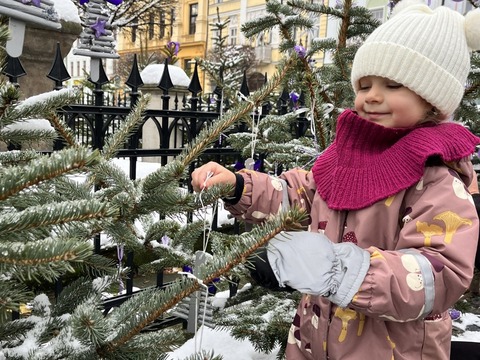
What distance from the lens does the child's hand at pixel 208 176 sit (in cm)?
123

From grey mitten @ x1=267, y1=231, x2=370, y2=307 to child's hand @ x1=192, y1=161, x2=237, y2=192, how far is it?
1.05 feet

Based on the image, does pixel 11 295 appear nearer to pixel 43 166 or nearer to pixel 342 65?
pixel 43 166

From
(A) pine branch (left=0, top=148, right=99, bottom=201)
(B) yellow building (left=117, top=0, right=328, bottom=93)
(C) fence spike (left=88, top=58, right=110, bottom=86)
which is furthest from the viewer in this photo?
(B) yellow building (left=117, top=0, right=328, bottom=93)

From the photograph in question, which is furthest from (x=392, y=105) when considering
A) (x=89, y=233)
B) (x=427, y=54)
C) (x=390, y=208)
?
(x=89, y=233)

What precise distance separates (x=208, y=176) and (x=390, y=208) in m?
0.51

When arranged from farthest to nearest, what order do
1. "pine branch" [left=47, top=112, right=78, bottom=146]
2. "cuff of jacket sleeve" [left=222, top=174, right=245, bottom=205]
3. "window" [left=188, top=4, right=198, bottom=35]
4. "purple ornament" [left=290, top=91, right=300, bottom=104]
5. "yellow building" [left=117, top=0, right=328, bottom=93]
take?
"window" [left=188, top=4, right=198, bottom=35], "yellow building" [left=117, top=0, right=328, bottom=93], "purple ornament" [left=290, top=91, right=300, bottom=104], "cuff of jacket sleeve" [left=222, top=174, right=245, bottom=205], "pine branch" [left=47, top=112, right=78, bottom=146]

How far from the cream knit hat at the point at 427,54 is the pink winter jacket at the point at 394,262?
0.23m

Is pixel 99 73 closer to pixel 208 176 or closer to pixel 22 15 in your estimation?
pixel 22 15

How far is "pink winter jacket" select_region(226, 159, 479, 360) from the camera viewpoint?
1.01 m

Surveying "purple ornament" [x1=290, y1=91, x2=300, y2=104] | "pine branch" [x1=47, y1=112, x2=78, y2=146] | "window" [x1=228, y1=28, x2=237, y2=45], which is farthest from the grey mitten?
"window" [x1=228, y1=28, x2=237, y2=45]

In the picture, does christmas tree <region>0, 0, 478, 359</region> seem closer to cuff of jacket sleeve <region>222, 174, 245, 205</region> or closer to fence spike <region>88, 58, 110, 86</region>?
cuff of jacket sleeve <region>222, 174, 245, 205</region>

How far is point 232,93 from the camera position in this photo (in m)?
2.09

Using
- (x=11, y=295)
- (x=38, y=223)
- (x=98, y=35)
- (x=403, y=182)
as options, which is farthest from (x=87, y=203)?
(x=98, y=35)

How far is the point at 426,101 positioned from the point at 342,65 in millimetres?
1301
